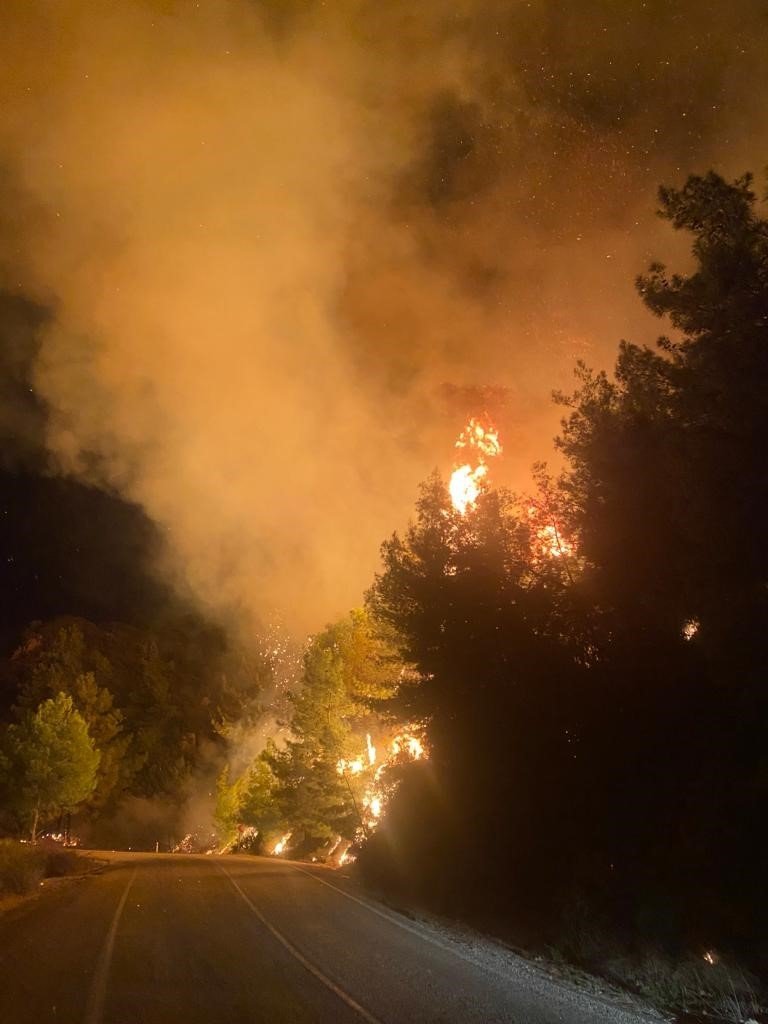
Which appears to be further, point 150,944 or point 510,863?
point 510,863

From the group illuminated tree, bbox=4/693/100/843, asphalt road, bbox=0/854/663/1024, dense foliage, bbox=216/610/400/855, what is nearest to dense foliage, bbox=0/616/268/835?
illuminated tree, bbox=4/693/100/843

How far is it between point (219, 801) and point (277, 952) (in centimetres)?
5885

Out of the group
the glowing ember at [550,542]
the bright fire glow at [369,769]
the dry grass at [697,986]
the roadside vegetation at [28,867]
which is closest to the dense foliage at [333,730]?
the bright fire glow at [369,769]

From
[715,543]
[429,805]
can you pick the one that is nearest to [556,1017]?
[715,543]

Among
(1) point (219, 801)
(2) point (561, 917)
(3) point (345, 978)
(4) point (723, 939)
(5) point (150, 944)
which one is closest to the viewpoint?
(3) point (345, 978)

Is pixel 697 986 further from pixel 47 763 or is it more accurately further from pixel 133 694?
pixel 133 694

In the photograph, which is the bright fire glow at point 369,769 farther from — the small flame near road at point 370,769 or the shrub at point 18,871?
the shrub at point 18,871

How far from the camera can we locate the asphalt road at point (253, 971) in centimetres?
648

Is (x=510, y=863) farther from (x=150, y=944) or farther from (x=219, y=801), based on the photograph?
(x=219, y=801)

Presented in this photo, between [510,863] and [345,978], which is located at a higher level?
[510,863]

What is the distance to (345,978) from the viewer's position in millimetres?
7750

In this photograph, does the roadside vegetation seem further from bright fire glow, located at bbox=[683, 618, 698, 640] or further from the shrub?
bright fire glow, located at bbox=[683, 618, 698, 640]

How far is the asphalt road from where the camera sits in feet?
21.3

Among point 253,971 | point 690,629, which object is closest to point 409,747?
point 690,629
